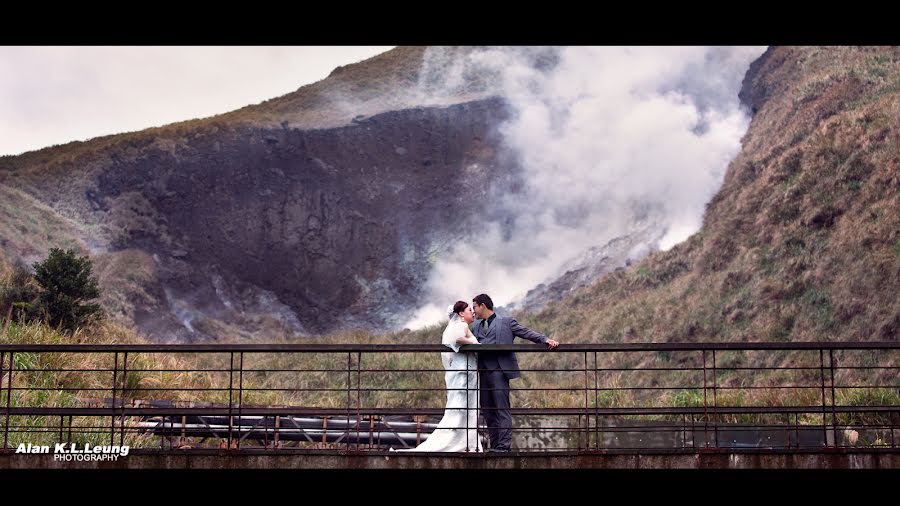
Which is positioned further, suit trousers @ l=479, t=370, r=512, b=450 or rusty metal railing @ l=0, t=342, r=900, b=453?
suit trousers @ l=479, t=370, r=512, b=450

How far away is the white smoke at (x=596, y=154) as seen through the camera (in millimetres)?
50125

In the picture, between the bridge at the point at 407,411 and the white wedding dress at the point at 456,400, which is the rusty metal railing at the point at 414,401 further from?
the white wedding dress at the point at 456,400

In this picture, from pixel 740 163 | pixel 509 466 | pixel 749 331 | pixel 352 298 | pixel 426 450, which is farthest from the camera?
pixel 352 298

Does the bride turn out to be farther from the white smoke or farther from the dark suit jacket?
the white smoke

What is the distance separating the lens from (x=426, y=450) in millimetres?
9758

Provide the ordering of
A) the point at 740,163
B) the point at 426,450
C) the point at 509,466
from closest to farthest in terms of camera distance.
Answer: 1. the point at 509,466
2. the point at 426,450
3. the point at 740,163

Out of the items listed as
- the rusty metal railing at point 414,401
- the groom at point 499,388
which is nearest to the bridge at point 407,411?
the rusty metal railing at point 414,401

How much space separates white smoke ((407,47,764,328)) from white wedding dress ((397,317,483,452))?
34.7 m

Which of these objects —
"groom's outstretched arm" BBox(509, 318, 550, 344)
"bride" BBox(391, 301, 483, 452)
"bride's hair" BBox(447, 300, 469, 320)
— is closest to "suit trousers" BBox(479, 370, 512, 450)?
"bride" BBox(391, 301, 483, 452)

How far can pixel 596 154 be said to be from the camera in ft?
188

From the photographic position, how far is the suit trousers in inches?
391
